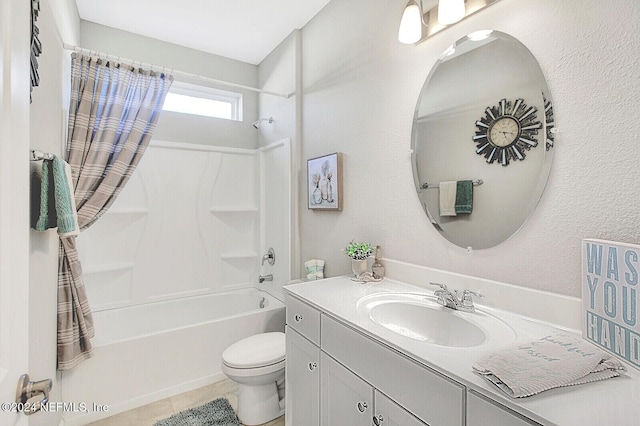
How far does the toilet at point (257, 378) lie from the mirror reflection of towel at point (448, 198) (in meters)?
1.28

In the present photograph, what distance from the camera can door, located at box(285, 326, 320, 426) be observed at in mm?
1390

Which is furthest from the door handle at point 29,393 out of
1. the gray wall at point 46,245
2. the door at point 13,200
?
the gray wall at point 46,245

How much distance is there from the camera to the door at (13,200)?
55cm

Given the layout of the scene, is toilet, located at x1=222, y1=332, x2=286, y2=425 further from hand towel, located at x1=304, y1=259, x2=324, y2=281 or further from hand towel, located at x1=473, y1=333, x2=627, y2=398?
hand towel, located at x1=473, y1=333, x2=627, y2=398

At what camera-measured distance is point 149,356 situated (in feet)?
6.89

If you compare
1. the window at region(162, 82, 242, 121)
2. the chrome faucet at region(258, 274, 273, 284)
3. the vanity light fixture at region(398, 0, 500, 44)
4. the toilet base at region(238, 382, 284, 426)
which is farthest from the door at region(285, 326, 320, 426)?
the window at region(162, 82, 242, 121)

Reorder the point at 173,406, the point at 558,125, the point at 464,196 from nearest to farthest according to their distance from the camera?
the point at 558,125
the point at 464,196
the point at 173,406

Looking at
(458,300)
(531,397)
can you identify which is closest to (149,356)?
(458,300)

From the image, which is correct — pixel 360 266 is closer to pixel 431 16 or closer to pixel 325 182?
pixel 325 182

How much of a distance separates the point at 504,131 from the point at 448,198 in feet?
1.15

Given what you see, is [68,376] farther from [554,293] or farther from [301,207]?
[554,293]

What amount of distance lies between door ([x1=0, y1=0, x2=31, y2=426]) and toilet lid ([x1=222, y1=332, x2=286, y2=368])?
50.2 inches

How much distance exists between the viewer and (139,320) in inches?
107

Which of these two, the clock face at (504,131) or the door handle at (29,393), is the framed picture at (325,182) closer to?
the clock face at (504,131)
